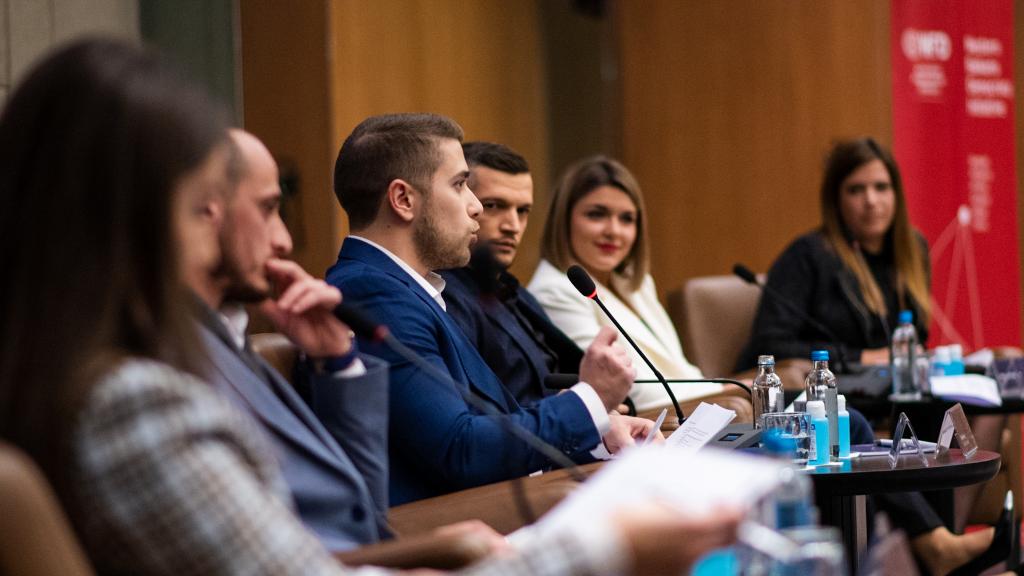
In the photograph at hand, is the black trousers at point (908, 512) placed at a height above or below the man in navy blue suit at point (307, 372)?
below

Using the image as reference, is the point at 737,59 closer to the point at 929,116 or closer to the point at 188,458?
the point at 929,116

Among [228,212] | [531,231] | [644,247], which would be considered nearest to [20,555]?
[228,212]

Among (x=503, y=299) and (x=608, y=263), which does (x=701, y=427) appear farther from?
(x=608, y=263)

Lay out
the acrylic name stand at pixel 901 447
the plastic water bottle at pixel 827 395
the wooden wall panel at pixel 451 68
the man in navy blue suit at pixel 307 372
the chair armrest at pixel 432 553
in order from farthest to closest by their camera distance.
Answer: the wooden wall panel at pixel 451 68, the plastic water bottle at pixel 827 395, the acrylic name stand at pixel 901 447, the man in navy blue suit at pixel 307 372, the chair armrest at pixel 432 553

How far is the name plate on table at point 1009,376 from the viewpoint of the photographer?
12.4ft

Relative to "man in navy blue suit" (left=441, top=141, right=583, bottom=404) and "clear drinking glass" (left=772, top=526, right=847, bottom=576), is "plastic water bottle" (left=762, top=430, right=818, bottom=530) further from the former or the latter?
"man in navy blue suit" (left=441, top=141, right=583, bottom=404)

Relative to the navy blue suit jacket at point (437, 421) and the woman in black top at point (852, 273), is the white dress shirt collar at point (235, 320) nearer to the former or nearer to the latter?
the navy blue suit jacket at point (437, 421)

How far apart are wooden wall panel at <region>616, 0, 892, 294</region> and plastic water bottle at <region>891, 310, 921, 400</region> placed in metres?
1.74

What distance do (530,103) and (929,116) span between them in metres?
2.12

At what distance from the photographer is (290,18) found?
4234mm

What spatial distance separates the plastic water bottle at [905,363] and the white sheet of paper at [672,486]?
104 inches

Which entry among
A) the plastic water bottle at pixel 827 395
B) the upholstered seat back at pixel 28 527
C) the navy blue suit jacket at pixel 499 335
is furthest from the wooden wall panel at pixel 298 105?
the upholstered seat back at pixel 28 527

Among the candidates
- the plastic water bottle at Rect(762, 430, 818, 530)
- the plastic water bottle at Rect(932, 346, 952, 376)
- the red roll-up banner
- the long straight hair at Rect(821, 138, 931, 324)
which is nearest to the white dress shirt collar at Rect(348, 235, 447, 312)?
the plastic water bottle at Rect(762, 430, 818, 530)

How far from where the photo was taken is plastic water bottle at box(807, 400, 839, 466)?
8.09 feet
